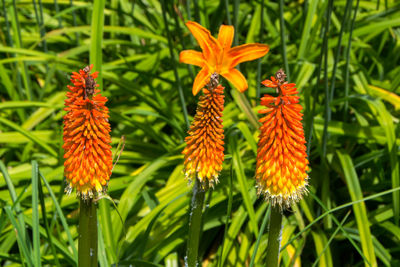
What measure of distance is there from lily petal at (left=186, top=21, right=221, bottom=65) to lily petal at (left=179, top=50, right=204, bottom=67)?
0.09 ft

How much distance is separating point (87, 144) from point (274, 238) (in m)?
0.78

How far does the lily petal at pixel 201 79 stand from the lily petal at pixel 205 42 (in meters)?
0.06

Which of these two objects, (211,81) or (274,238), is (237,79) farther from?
(274,238)

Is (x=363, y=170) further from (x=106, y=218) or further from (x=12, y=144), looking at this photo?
(x=12, y=144)

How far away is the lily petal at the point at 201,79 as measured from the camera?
1861 mm

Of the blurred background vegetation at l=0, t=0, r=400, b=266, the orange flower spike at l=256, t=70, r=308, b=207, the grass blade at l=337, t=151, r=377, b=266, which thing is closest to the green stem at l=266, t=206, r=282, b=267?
the orange flower spike at l=256, t=70, r=308, b=207

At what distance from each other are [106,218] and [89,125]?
1.29 meters

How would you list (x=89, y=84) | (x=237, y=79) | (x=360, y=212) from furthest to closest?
(x=360, y=212)
(x=237, y=79)
(x=89, y=84)

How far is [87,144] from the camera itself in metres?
1.96

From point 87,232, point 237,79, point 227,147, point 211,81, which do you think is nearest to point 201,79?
point 211,81

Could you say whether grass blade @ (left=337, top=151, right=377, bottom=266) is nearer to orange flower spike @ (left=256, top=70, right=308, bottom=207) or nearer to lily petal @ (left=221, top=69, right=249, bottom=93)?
orange flower spike @ (left=256, top=70, right=308, bottom=207)

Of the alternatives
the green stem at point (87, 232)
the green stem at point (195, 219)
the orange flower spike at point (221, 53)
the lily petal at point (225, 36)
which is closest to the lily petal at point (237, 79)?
the orange flower spike at point (221, 53)

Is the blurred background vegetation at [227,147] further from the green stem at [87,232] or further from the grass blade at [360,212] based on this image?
the green stem at [87,232]

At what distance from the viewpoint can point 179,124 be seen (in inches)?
173
